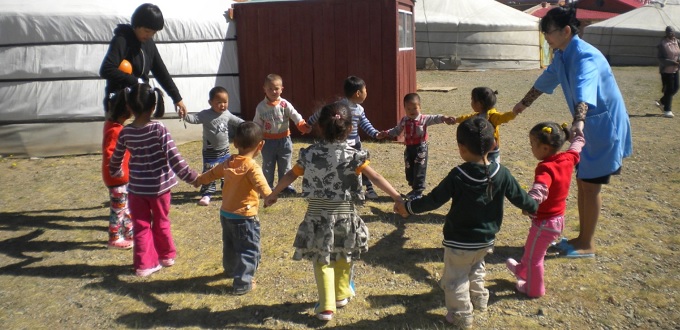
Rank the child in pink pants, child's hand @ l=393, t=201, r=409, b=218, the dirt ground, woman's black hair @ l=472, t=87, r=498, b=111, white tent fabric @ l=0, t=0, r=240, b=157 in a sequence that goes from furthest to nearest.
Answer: white tent fabric @ l=0, t=0, r=240, b=157 < woman's black hair @ l=472, t=87, r=498, b=111 < the child in pink pants < the dirt ground < child's hand @ l=393, t=201, r=409, b=218

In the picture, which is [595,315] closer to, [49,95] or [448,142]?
[448,142]

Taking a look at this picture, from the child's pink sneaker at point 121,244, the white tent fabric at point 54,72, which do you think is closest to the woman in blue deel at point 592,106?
the child's pink sneaker at point 121,244

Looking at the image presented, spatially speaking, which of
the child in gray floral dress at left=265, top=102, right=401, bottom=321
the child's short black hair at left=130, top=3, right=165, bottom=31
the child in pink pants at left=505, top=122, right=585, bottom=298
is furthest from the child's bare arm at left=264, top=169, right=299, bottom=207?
the child's short black hair at left=130, top=3, right=165, bottom=31

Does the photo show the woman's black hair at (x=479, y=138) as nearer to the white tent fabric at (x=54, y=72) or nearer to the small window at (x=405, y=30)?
the small window at (x=405, y=30)

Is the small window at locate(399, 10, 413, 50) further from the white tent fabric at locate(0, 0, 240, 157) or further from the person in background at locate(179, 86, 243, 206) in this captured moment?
the person in background at locate(179, 86, 243, 206)

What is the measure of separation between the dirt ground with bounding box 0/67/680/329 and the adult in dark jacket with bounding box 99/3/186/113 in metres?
1.33

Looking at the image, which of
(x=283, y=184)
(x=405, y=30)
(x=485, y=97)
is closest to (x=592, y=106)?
(x=485, y=97)

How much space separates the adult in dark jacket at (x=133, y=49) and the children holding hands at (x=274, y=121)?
3.04 ft

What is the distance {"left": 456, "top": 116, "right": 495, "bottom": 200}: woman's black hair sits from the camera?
10.8 feet

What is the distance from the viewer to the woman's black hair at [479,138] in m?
3.28

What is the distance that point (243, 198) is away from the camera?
3.96 meters

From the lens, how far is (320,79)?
376 inches

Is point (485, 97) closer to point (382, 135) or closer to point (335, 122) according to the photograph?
point (382, 135)

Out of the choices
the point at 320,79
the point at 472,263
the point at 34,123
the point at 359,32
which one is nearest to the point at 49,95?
the point at 34,123
